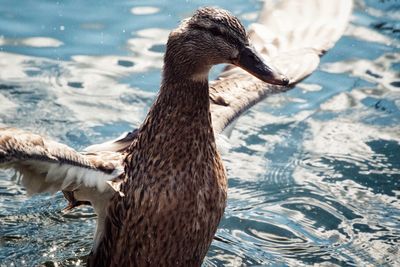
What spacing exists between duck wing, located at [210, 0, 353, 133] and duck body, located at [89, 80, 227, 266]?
131 centimetres

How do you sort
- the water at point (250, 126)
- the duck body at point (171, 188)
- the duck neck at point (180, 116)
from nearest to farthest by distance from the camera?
the duck body at point (171, 188) < the duck neck at point (180, 116) < the water at point (250, 126)

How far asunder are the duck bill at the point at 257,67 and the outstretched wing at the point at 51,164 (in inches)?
42.3

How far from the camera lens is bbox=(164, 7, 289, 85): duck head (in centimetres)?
583

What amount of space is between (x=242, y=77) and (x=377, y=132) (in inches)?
73.4

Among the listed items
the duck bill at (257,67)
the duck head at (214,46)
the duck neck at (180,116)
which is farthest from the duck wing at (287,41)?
the duck bill at (257,67)

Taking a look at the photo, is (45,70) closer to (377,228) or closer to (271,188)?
(271,188)

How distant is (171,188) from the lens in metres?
5.98

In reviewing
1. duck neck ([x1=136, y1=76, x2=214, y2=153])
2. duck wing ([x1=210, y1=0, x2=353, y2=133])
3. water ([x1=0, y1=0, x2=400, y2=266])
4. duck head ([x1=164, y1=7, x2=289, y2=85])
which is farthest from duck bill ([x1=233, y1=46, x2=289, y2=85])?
water ([x1=0, y1=0, x2=400, y2=266])

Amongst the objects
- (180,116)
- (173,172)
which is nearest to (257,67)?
(180,116)

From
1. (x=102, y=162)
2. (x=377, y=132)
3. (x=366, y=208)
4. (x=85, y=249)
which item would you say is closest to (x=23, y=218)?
(x=85, y=249)

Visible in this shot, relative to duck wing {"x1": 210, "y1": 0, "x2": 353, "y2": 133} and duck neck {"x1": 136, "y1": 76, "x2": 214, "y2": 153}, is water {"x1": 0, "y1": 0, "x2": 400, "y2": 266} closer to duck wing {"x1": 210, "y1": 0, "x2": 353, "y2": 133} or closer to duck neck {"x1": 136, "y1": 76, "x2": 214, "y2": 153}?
duck wing {"x1": 210, "y1": 0, "x2": 353, "y2": 133}

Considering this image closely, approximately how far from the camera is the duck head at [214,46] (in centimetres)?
583

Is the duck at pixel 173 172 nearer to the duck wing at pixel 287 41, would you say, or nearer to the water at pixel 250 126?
the water at pixel 250 126

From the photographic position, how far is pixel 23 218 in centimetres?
744
